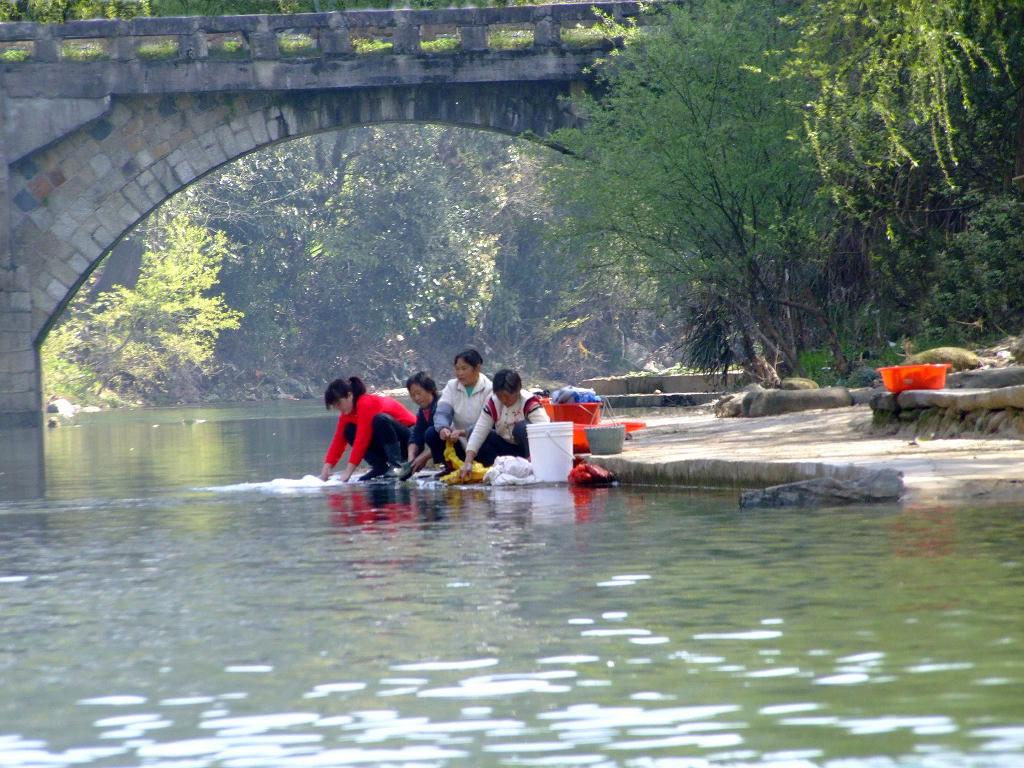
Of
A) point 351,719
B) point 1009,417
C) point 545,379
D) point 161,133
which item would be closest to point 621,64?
point 161,133

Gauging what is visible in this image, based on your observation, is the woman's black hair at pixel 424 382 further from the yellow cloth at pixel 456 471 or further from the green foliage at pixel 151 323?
the green foliage at pixel 151 323

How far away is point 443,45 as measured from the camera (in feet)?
81.8

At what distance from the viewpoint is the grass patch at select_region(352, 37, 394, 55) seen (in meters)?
25.0

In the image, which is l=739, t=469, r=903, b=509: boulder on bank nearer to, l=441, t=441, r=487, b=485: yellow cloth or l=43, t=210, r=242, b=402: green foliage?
l=441, t=441, r=487, b=485: yellow cloth

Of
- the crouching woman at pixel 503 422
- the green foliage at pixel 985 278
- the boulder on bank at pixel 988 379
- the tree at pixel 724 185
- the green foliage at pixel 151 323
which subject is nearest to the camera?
the crouching woman at pixel 503 422

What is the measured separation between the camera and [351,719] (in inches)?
164

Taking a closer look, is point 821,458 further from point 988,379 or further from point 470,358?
point 470,358

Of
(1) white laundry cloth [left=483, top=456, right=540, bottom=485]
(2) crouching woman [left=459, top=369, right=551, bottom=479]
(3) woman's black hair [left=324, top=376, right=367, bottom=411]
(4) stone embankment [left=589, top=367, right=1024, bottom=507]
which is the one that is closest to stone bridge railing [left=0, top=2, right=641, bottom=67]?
(4) stone embankment [left=589, top=367, right=1024, bottom=507]

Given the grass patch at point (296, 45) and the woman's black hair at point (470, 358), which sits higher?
the grass patch at point (296, 45)

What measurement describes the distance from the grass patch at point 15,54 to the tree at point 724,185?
10272 millimetres

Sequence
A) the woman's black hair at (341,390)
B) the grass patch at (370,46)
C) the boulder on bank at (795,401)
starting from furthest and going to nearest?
the grass patch at (370,46), the boulder on bank at (795,401), the woman's black hair at (341,390)

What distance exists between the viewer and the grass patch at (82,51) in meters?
25.3

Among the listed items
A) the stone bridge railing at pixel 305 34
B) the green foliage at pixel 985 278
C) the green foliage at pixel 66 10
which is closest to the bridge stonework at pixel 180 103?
the stone bridge railing at pixel 305 34

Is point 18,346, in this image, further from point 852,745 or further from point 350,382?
point 852,745
